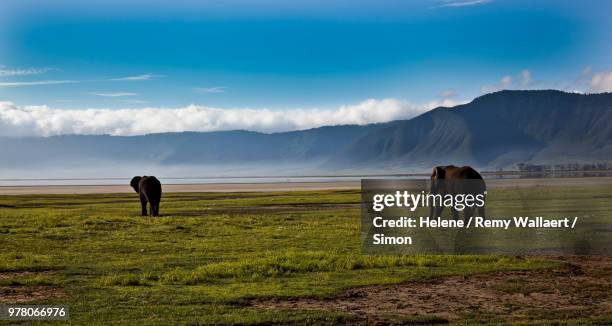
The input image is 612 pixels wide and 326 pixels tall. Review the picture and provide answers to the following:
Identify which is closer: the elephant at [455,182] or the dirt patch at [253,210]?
the elephant at [455,182]

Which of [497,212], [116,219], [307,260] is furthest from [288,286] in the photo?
[116,219]

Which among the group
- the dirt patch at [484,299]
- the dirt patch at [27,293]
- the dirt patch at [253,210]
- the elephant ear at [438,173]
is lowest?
the dirt patch at [484,299]

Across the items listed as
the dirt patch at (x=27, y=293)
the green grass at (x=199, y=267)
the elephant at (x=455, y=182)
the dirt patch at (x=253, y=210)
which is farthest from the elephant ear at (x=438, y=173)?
the dirt patch at (x=27, y=293)

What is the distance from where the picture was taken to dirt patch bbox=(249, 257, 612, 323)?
15328mm

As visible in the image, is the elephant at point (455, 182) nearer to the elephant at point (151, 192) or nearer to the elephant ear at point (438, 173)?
the elephant ear at point (438, 173)

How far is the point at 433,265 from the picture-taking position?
75.1 ft

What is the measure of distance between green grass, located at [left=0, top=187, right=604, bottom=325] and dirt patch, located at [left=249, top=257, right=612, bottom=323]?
71 cm

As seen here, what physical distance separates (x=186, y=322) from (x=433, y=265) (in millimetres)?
11001

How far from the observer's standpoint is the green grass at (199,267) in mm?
15664

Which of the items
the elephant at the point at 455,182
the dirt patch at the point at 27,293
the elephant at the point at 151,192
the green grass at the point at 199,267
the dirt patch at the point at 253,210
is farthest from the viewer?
the dirt patch at the point at 253,210

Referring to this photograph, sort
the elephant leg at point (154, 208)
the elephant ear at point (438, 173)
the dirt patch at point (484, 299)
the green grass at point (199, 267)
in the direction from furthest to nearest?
the elephant leg at point (154, 208)
the elephant ear at point (438, 173)
the green grass at point (199, 267)
the dirt patch at point (484, 299)

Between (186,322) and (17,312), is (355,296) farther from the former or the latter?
(17,312)

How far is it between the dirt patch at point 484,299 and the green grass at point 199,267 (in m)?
0.71

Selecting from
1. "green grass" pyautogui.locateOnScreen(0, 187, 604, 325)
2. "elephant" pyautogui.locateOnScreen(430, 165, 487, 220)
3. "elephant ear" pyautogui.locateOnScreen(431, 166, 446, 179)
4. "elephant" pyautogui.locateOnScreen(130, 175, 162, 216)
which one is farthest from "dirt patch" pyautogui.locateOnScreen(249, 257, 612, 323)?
"elephant" pyautogui.locateOnScreen(130, 175, 162, 216)
